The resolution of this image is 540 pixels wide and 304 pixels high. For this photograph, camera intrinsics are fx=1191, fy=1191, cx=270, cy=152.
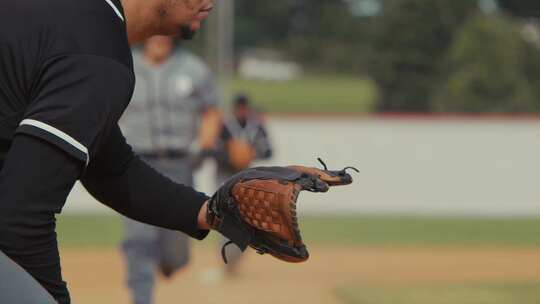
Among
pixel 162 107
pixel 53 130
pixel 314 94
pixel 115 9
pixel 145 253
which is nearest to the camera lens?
pixel 53 130

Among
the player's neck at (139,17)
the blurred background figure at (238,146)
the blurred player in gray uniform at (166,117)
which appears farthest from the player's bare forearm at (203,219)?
the blurred background figure at (238,146)

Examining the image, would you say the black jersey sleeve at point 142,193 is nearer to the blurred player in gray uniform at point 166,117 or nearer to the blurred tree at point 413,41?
the blurred player in gray uniform at point 166,117

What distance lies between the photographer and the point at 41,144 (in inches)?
117

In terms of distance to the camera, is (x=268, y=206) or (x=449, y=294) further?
(x=449, y=294)

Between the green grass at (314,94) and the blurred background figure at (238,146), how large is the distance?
24.7 feet

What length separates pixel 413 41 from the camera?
20391mm

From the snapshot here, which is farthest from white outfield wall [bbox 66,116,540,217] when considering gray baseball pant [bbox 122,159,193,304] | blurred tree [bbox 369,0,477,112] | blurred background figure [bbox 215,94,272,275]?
gray baseball pant [bbox 122,159,193,304]

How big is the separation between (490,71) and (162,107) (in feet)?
43.9

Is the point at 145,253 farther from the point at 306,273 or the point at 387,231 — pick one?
the point at 387,231

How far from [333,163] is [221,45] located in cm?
227

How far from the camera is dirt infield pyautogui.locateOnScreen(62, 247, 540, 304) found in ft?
32.0

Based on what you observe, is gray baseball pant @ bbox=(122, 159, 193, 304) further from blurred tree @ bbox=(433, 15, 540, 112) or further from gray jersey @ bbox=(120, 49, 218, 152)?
blurred tree @ bbox=(433, 15, 540, 112)

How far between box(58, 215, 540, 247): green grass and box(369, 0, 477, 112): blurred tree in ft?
12.8

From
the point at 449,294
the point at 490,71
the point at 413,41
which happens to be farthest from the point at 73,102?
the point at 490,71
